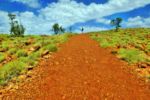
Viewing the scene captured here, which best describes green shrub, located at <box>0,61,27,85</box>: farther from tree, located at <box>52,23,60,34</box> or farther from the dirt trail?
tree, located at <box>52,23,60,34</box>

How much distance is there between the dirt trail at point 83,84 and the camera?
10695 mm

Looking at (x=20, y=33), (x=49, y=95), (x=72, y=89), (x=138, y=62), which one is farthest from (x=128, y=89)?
(x=20, y=33)

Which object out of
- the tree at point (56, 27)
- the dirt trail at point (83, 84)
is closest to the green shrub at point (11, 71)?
the dirt trail at point (83, 84)

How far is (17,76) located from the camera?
13.9m

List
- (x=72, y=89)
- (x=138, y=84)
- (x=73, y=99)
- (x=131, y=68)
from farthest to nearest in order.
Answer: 1. (x=131, y=68)
2. (x=138, y=84)
3. (x=72, y=89)
4. (x=73, y=99)

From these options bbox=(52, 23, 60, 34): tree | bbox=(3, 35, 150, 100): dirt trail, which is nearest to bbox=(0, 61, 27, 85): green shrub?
bbox=(3, 35, 150, 100): dirt trail

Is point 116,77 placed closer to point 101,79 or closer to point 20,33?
point 101,79

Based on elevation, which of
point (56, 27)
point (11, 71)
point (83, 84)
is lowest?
point (83, 84)

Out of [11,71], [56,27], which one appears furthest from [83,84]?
[56,27]

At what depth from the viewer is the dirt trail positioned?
10.7 metres

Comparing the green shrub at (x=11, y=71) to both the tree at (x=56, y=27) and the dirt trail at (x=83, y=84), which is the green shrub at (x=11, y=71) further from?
the tree at (x=56, y=27)

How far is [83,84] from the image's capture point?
12.1 metres

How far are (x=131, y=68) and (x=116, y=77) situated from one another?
Result: 2.60m

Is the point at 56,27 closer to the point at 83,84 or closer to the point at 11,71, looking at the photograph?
the point at 11,71
